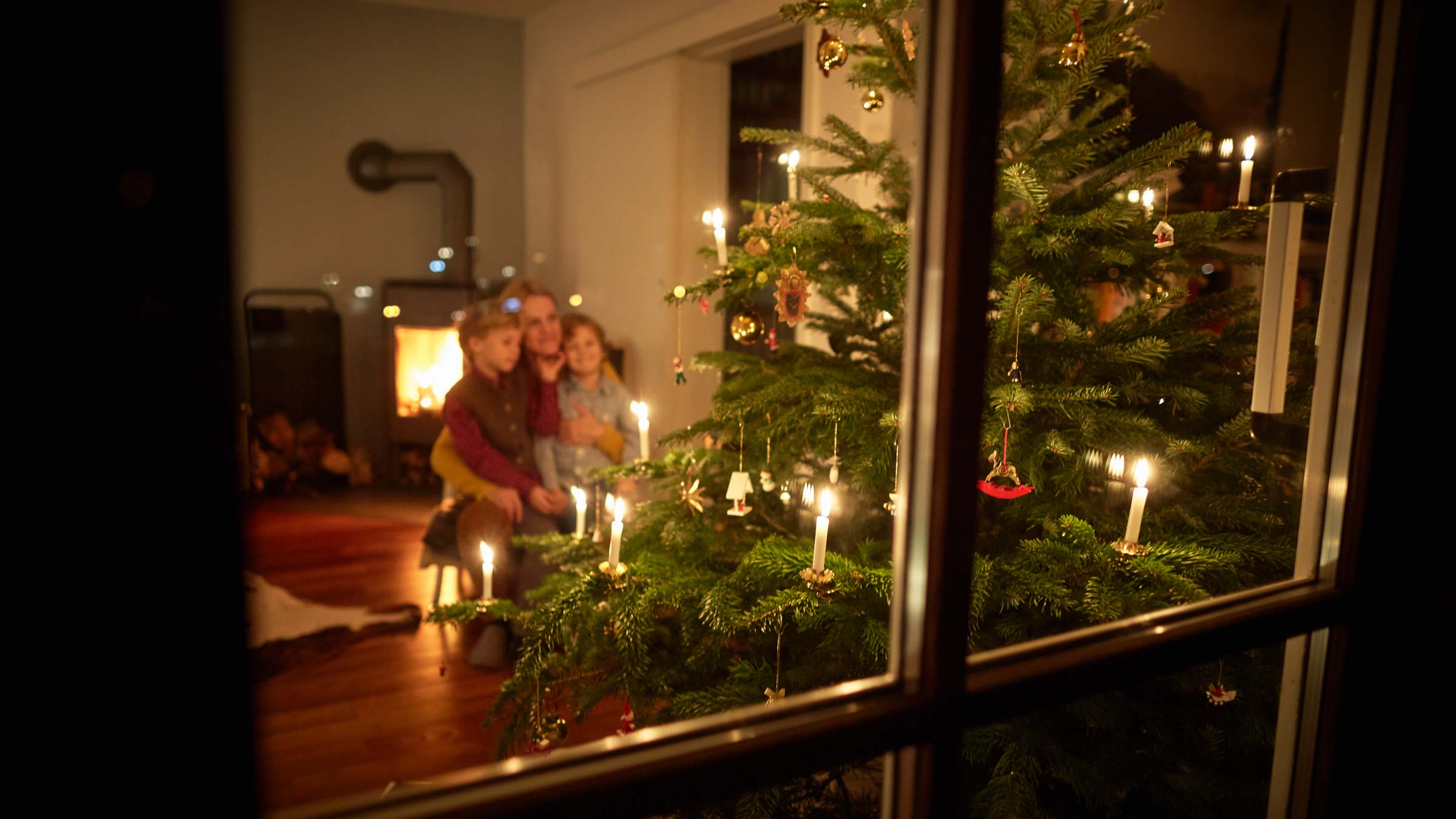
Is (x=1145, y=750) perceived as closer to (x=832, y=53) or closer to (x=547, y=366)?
(x=832, y=53)

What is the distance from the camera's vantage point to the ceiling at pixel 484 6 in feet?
16.5

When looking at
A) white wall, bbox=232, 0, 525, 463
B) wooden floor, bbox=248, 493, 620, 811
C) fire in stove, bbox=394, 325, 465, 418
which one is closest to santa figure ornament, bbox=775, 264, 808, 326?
wooden floor, bbox=248, 493, 620, 811

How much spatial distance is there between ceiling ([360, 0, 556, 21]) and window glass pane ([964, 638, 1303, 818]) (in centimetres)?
488

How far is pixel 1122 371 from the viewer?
4.04 ft

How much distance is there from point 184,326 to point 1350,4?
116cm

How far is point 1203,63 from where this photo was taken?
196 cm

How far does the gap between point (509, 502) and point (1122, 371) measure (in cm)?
222

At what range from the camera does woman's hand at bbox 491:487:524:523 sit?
Result: 299 cm

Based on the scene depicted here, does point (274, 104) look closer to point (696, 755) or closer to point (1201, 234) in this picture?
point (1201, 234)

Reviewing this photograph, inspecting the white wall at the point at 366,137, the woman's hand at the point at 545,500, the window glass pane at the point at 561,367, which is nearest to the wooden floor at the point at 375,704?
the window glass pane at the point at 561,367

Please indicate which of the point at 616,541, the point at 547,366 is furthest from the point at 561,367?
the point at 616,541

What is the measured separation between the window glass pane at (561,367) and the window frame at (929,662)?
32 millimetres

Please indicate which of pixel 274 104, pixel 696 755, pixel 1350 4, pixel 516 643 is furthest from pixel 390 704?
pixel 274 104

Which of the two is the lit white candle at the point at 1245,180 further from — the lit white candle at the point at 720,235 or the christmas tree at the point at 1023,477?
the lit white candle at the point at 720,235
